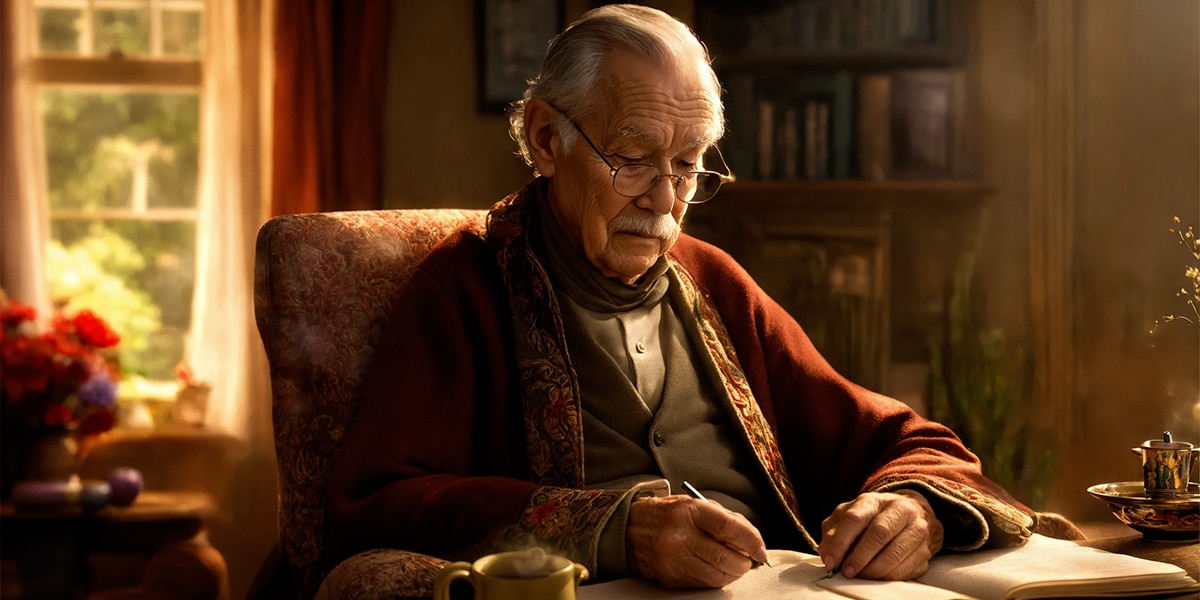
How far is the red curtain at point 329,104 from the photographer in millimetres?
3855

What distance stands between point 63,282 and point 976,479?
4.43ft

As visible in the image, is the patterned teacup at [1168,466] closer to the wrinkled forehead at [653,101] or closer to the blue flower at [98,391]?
the wrinkled forehead at [653,101]

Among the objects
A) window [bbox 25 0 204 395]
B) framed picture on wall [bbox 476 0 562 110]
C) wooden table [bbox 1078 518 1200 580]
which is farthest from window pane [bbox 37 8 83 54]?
wooden table [bbox 1078 518 1200 580]

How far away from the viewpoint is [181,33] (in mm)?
3539

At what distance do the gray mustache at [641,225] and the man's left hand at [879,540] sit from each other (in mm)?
482

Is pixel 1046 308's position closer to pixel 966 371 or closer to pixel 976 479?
pixel 966 371

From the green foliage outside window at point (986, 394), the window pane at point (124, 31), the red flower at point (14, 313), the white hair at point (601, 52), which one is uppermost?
the window pane at point (124, 31)

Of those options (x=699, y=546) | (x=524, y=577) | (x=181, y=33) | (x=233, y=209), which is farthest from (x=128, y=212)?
(x=524, y=577)

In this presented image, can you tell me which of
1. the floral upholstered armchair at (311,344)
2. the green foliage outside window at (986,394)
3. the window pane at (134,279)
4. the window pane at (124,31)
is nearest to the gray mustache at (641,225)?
the floral upholstered armchair at (311,344)

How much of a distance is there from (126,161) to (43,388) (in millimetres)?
1976

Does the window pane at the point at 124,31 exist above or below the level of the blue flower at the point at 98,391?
above

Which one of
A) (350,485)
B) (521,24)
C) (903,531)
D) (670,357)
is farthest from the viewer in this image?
(521,24)

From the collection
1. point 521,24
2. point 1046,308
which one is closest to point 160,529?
point 521,24

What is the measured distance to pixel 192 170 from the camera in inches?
144
